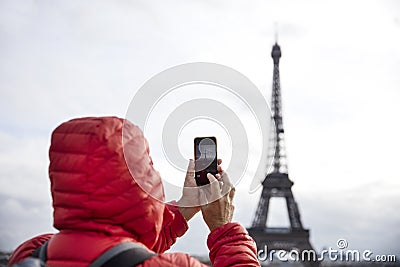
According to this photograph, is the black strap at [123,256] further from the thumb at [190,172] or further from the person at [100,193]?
the thumb at [190,172]

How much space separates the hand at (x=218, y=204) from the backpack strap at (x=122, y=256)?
1.26ft

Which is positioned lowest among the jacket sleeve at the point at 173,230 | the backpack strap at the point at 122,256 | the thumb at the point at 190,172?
the backpack strap at the point at 122,256

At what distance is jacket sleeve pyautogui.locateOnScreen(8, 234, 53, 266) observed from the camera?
1.52 metres

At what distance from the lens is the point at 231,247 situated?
59.6 inches

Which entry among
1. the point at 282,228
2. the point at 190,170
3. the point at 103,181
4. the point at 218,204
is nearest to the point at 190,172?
Result: the point at 190,170

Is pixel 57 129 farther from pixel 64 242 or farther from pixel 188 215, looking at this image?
pixel 188 215

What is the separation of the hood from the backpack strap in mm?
55

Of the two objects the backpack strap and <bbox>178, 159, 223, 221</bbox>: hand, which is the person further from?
<bbox>178, 159, 223, 221</bbox>: hand

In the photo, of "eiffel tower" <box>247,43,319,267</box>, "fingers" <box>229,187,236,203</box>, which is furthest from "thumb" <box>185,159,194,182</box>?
"eiffel tower" <box>247,43,319,267</box>

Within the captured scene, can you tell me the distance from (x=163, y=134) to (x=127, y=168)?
384 mm

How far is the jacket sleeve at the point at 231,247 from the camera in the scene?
4.89ft

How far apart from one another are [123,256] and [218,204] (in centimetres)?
44

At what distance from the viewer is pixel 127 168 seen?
128cm

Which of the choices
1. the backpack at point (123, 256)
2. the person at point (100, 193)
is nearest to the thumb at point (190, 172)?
the person at point (100, 193)
